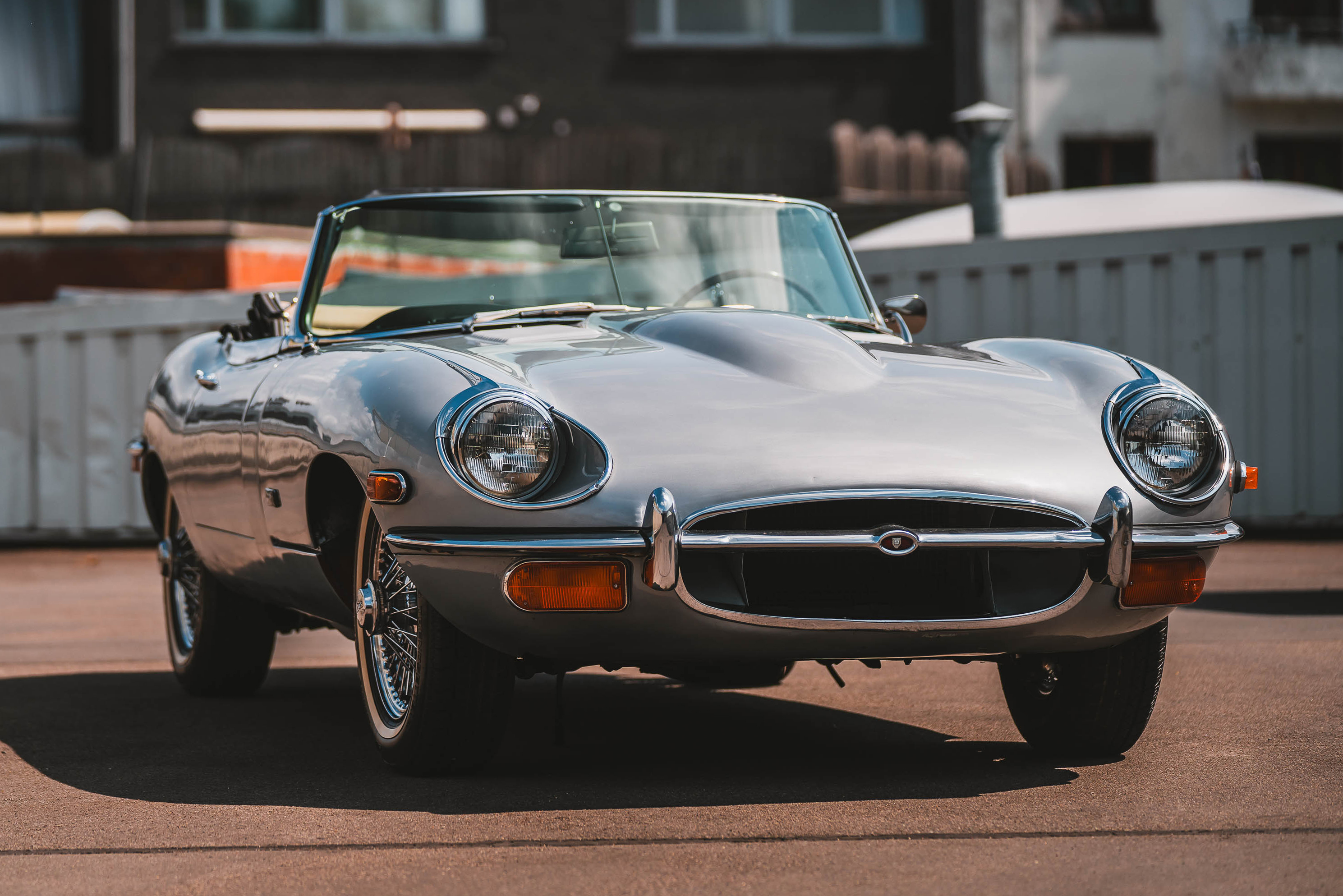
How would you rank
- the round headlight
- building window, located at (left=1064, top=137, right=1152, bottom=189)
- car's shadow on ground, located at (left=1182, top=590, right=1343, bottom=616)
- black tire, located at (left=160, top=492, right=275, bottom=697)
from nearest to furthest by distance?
the round headlight
black tire, located at (left=160, top=492, right=275, bottom=697)
car's shadow on ground, located at (left=1182, top=590, right=1343, bottom=616)
building window, located at (left=1064, top=137, right=1152, bottom=189)

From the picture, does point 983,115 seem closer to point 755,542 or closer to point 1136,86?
point 755,542

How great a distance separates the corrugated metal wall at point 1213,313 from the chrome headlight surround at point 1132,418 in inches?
292

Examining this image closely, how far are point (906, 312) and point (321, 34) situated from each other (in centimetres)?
1691

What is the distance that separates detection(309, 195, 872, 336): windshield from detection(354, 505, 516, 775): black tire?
0.96 meters

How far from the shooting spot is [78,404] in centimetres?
1243

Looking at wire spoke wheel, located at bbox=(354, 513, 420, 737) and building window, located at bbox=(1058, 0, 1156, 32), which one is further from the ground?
building window, located at bbox=(1058, 0, 1156, 32)

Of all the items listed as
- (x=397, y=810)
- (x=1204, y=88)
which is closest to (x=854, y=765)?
(x=397, y=810)

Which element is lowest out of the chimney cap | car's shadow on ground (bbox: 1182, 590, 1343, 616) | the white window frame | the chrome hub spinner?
car's shadow on ground (bbox: 1182, 590, 1343, 616)

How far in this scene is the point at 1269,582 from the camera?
851 cm

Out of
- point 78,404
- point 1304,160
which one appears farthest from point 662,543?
point 1304,160

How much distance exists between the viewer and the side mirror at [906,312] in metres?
5.45

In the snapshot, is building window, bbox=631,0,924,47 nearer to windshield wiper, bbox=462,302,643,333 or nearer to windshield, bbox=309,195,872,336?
windshield, bbox=309,195,872,336

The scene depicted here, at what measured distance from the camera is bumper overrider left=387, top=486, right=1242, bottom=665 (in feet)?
11.9

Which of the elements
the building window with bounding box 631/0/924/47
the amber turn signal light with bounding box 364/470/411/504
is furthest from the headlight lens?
the building window with bounding box 631/0/924/47
